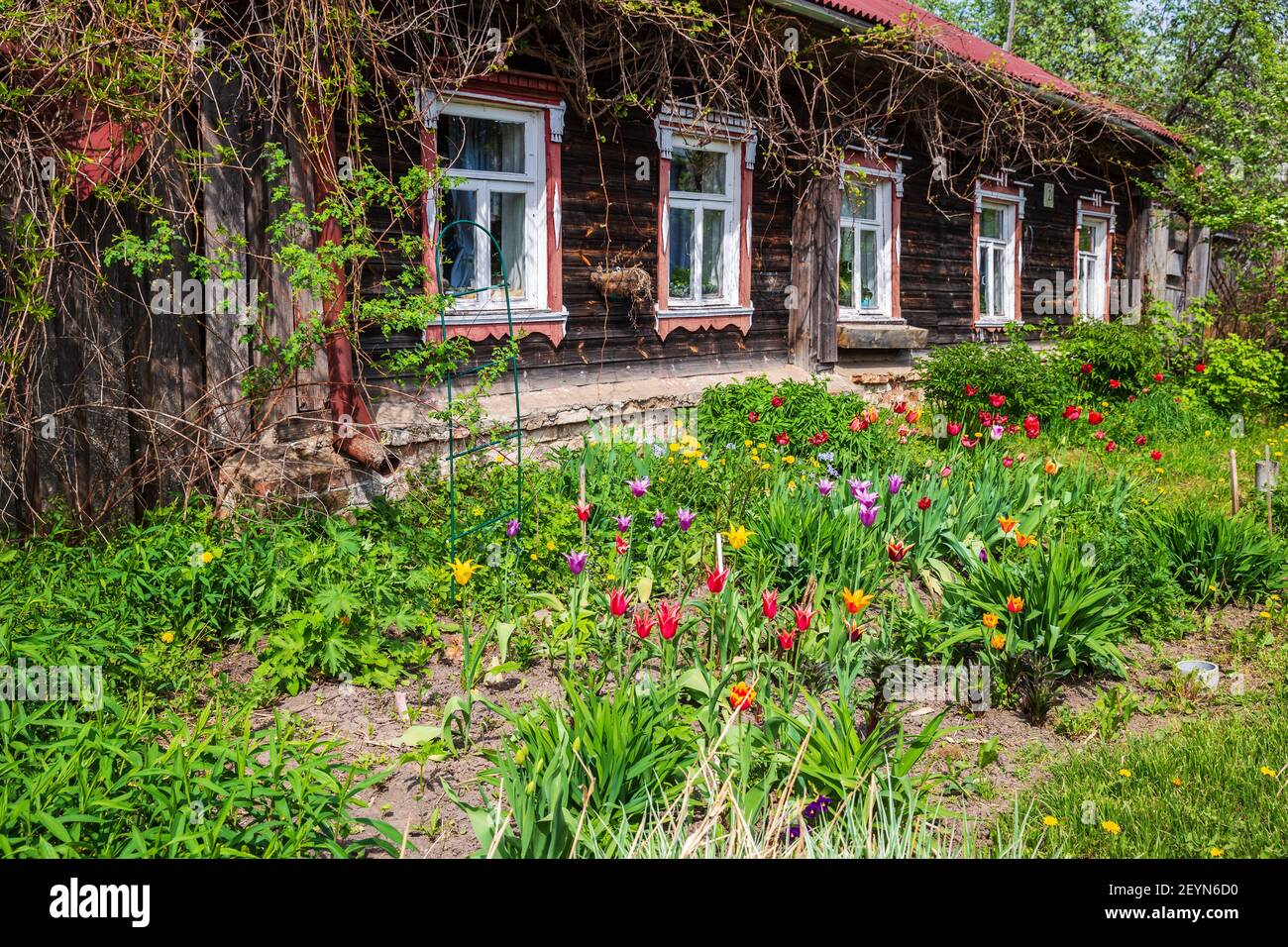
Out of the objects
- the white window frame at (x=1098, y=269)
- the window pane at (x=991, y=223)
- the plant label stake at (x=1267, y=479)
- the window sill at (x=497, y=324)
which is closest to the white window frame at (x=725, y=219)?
the window sill at (x=497, y=324)

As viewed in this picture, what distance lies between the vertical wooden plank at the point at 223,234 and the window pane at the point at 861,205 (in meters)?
6.07

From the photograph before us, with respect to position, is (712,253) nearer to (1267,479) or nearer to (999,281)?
(1267,479)

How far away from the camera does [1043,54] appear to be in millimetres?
23688

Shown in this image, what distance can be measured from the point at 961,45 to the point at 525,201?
5.88m

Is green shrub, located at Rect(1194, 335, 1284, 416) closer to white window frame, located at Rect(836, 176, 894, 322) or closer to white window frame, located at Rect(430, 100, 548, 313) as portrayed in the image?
white window frame, located at Rect(836, 176, 894, 322)

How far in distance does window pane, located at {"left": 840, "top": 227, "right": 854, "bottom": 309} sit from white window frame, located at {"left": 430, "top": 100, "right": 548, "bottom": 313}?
405cm

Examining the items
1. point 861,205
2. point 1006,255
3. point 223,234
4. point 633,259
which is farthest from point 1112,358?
point 223,234

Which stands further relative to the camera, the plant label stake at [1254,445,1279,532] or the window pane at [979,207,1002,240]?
the window pane at [979,207,1002,240]

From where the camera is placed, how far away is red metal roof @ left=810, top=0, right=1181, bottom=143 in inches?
325

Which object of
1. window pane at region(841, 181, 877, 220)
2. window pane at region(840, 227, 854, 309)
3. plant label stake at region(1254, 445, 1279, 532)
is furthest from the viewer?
window pane at region(840, 227, 854, 309)

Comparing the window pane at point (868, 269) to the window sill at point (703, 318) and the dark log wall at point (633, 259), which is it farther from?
the window sill at point (703, 318)

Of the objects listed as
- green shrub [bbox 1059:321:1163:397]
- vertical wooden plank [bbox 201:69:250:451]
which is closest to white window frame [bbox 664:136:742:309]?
vertical wooden plank [bbox 201:69:250:451]

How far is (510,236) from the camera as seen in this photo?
7.21 m

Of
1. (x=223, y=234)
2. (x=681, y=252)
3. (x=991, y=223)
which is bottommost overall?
(x=223, y=234)
